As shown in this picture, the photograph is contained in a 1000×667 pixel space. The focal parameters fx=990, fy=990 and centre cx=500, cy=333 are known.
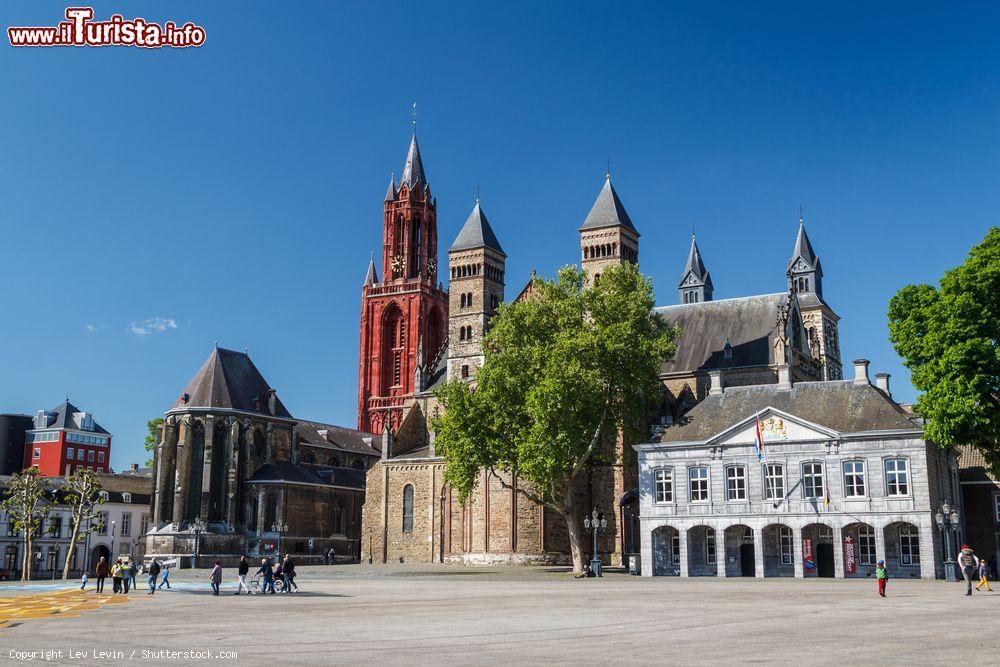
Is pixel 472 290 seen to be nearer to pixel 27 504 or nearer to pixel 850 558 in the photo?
pixel 27 504

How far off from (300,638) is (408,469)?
178 feet

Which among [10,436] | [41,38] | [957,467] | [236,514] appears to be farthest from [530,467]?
[10,436]

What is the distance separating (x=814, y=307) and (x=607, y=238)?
101ft

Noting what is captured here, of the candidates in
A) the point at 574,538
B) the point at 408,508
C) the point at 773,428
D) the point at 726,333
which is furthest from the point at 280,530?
the point at 773,428

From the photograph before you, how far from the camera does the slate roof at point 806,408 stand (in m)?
46.7

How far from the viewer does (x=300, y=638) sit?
59.9ft

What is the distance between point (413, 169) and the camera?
12475 cm

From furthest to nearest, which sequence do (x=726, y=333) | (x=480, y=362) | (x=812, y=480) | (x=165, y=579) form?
(x=480, y=362) → (x=726, y=333) → (x=812, y=480) → (x=165, y=579)

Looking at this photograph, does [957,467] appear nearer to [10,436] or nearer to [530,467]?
[530,467]

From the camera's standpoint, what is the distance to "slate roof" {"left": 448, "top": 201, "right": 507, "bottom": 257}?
7731 centimetres

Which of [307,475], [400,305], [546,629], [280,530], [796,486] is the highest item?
[400,305]

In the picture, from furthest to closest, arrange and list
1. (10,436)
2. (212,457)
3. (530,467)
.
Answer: (10,436)
(212,457)
(530,467)
